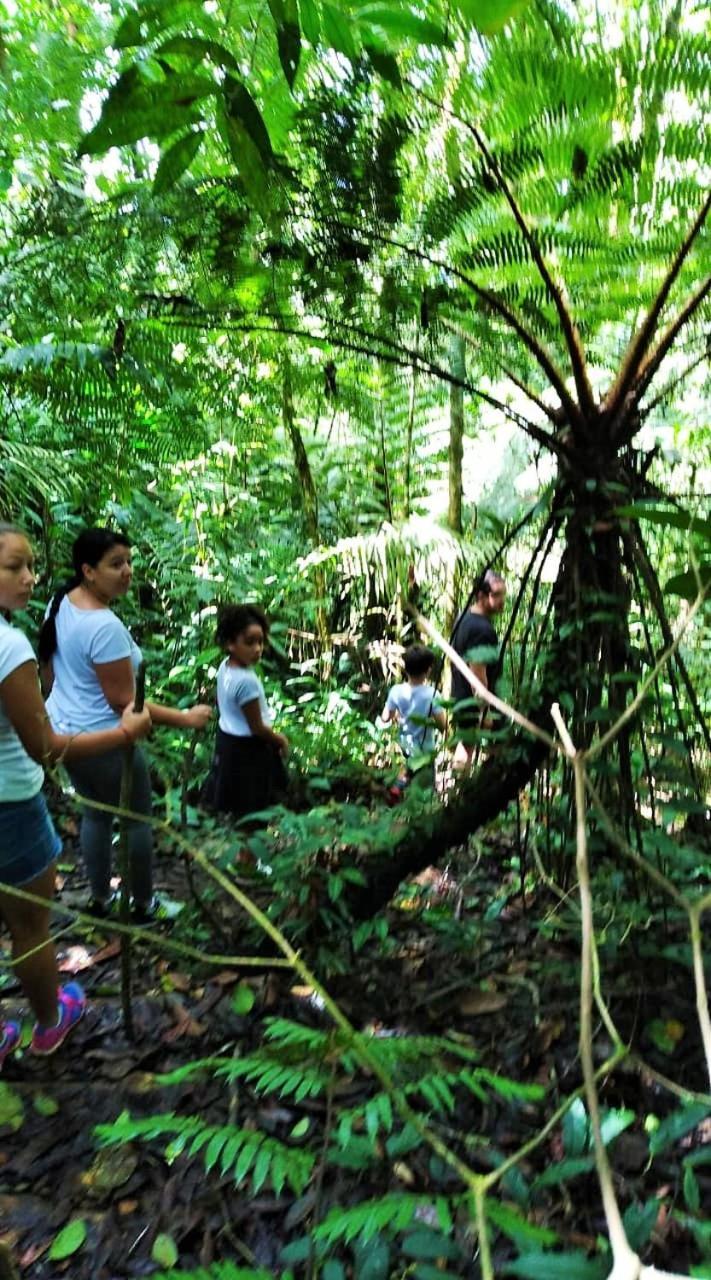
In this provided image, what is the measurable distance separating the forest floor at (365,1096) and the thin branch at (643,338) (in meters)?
1.50

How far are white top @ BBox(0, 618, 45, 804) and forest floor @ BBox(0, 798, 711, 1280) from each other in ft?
2.62

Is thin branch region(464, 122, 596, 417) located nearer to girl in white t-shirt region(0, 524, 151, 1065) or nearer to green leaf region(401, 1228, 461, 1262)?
girl in white t-shirt region(0, 524, 151, 1065)

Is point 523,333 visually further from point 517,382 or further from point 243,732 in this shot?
point 243,732

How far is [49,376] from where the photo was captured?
2436mm

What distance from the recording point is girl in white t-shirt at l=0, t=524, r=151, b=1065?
1.83 meters

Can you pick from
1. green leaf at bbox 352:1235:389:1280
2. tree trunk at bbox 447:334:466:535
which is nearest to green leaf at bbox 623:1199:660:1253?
green leaf at bbox 352:1235:389:1280

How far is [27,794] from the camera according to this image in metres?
1.98

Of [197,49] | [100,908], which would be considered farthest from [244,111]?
[100,908]

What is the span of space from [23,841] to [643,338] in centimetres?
208

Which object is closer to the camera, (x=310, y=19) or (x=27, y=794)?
(x=310, y=19)

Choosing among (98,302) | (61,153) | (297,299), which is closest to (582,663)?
(297,299)

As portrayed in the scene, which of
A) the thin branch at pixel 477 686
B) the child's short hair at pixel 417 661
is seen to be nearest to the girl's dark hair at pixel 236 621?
the child's short hair at pixel 417 661

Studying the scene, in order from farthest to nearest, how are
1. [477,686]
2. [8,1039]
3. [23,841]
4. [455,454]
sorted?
[455,454] < [8,1039] < [23,841] < [477,686]

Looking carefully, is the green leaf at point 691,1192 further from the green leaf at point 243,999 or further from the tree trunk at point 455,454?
the tree trunk at point 455,454
